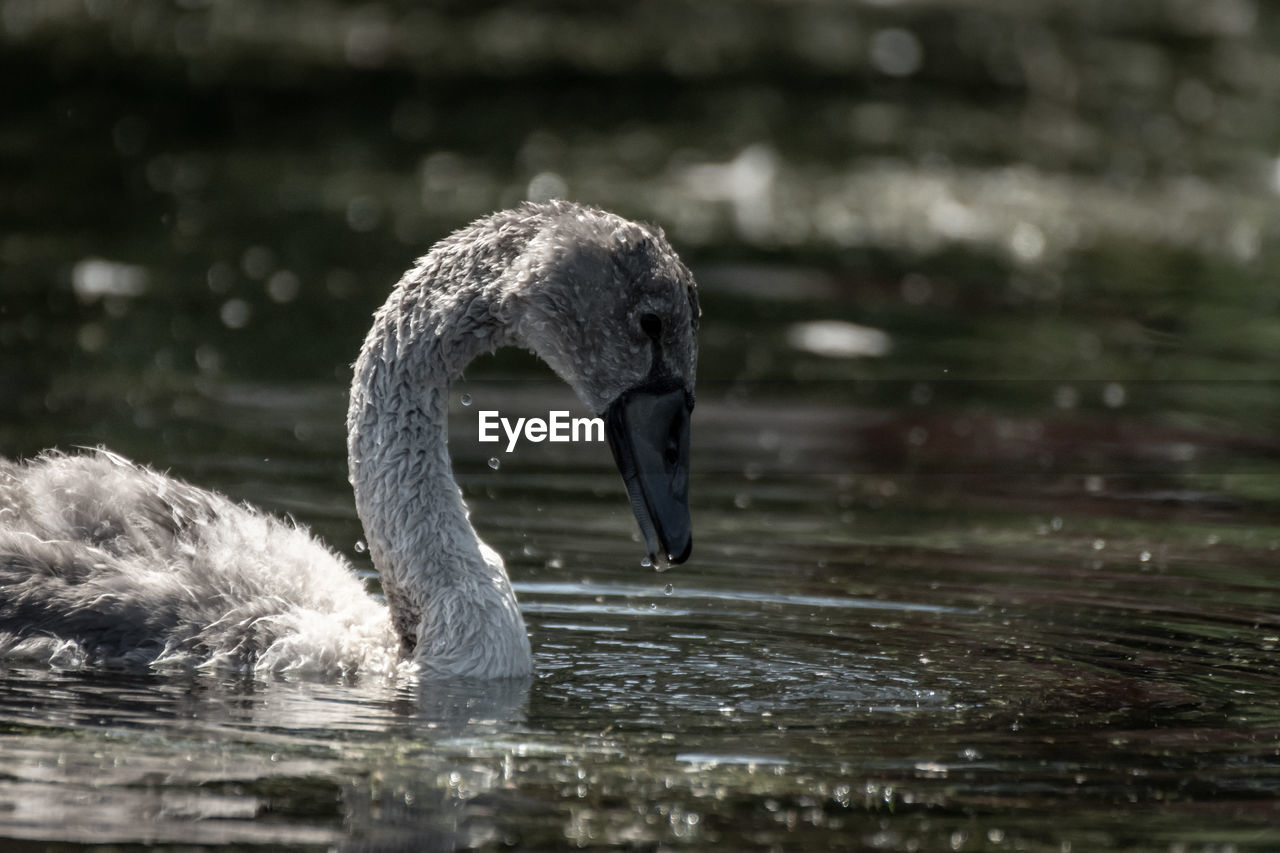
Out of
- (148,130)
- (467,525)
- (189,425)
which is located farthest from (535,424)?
(148,130)

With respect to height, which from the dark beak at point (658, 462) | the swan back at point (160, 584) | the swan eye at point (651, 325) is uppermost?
the swan eye at point (651, 325)

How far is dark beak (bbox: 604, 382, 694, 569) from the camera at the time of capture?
7.86 metres

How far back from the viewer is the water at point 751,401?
21.5 feet

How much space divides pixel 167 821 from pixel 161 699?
1.38m

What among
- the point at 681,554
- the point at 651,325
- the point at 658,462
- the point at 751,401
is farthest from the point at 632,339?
the point at 751,401

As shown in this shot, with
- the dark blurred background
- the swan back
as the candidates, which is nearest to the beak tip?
the swan back

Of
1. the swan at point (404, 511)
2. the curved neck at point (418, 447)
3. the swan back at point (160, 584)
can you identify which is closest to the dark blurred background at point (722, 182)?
the swan back at point (160, 584)

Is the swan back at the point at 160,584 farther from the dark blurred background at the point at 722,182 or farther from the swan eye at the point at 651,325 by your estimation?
the dark blurred background at the point at 722,182

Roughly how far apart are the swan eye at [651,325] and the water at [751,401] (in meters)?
1.31

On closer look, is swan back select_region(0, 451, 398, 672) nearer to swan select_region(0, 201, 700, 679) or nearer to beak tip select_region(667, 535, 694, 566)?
swan select_region(0, 201, 700, 679)

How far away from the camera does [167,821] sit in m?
6.02

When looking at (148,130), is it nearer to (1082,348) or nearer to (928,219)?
(928,219)

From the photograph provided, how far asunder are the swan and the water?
0.25 meters

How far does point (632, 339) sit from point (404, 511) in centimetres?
122
